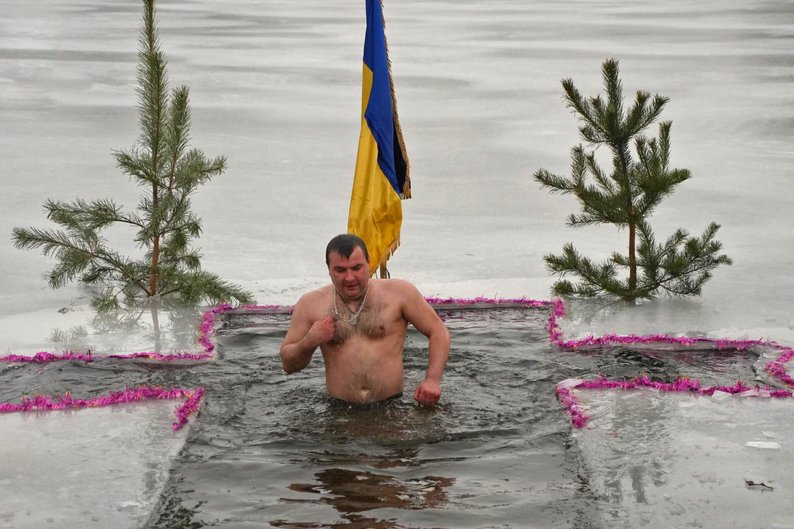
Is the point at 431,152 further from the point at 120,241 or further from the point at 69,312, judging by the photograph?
the point at 69,312

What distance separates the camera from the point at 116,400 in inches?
241

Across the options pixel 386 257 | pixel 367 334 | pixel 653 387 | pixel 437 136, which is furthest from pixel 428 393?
pixel 437 136

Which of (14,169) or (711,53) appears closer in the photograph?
(14,169)

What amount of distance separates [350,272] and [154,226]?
106 inches

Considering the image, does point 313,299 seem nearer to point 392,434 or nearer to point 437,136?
point 392,434

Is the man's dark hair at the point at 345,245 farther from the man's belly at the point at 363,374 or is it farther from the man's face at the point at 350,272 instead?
the man's belly at the point at 363,374

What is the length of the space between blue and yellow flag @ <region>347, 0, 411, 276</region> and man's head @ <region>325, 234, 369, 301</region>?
1549mm

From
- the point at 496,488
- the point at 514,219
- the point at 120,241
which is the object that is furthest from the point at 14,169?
the point at 496,488

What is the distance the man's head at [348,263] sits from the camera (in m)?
5.84

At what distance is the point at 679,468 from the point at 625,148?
3551mm

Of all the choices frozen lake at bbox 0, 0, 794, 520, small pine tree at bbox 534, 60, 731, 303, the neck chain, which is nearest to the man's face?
the neck chain

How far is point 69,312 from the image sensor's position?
802 centimetres

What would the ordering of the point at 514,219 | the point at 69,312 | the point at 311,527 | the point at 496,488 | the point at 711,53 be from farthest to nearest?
1. the point at 711,53
2. the point at 514,219
3. the point at 69,312
4. the point at 496,488
5. the point at 311,527

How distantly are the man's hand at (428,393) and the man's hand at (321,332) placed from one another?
0.52m
